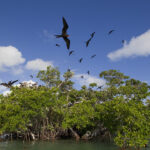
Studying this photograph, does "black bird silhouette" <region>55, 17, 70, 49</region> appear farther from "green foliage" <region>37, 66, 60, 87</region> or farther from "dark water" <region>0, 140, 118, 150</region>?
"green foliage" <region>37, 66, 60, 87</region>

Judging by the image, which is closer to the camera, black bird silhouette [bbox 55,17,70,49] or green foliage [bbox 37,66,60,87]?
black bird silhouette [bbox 55,17,70,49]

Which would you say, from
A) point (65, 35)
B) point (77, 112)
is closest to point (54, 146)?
point (77, 112)

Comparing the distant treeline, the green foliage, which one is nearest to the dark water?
the distant treeline

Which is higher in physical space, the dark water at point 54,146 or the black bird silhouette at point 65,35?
the black bird silhouette at point 65,35

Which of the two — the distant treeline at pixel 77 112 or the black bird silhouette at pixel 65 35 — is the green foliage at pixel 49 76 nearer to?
the distant treeline at pixel 77 112

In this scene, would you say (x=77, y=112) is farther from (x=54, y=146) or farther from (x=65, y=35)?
(x=65, y=35)

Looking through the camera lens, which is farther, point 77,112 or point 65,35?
point 77,112

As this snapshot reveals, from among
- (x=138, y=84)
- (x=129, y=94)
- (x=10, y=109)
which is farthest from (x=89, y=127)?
(x=10, y=109)

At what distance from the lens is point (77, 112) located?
75.4 ft

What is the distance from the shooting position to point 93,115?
23.5 meters

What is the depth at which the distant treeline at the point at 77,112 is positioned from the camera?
16297mm

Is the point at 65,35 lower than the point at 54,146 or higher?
higher

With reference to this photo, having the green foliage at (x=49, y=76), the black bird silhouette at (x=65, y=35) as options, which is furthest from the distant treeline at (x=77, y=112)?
the black bird silhouette at (x=65, y=35)

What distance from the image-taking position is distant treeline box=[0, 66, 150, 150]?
16297mm
